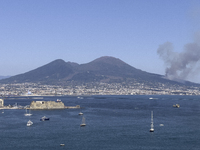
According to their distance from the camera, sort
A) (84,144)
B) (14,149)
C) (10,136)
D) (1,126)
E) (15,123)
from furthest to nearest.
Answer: (15,123), (1,126), (10,136), (84,144), (14,149)

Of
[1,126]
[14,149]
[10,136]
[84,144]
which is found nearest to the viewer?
[14,149]

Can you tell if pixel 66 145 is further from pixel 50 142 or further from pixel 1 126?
pixel 1 126

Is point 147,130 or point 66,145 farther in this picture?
point 147,130

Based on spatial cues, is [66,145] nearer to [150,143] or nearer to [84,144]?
[84,144]

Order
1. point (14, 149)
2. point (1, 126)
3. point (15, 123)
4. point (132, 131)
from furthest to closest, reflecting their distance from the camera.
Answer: point (15, 123) < point (1, 126) < point (132, 131) < point (14, 149)

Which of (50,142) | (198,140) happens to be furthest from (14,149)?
(198,140)

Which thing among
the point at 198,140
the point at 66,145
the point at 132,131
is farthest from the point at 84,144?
the point at 198,140

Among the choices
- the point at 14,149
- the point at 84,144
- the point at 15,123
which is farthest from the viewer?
the point at 15,123

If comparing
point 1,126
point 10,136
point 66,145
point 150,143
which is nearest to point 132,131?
point 150,143

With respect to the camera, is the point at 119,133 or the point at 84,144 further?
the point at 119,133
